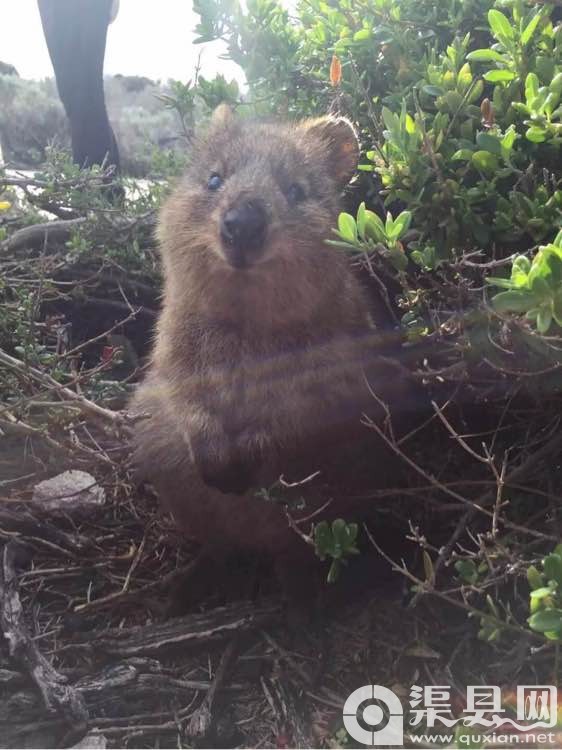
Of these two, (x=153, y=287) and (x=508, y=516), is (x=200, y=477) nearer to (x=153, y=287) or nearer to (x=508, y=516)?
(x=508, y=516)

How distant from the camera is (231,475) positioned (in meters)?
2.71

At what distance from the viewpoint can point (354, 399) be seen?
2795mm

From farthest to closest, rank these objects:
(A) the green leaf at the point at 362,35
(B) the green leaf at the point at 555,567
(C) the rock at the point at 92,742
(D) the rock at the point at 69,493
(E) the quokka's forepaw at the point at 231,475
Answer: (D) the rock at the point at 69,493
(A) the green leaf at the point at 362,35
(E) the quokka's forepaw at the point at 231,475
(C) the rock at the point at 92,742
(B) the green leaf at the point at 555,567

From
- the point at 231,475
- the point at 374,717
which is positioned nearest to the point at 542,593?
Answer: the point at 374,717

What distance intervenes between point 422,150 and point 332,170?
92 cm

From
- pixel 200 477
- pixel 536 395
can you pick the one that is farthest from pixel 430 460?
pixel 200 477

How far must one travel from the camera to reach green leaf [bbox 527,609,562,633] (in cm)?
161

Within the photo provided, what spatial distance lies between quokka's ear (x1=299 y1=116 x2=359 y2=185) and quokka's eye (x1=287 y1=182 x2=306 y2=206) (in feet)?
0.82

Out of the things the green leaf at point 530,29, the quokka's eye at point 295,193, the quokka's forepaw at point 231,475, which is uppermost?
the green leaf at point 530,29

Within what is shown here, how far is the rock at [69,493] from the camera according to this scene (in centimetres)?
323

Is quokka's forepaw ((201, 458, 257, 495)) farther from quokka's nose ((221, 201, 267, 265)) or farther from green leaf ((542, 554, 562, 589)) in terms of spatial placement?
green leaf ((542, 554, 562, 589))

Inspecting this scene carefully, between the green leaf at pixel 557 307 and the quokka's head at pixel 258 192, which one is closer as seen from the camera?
the green leaf at pixel 557 307

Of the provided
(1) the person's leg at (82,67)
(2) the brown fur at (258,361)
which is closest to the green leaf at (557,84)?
(2) the brown fur at (258,361)

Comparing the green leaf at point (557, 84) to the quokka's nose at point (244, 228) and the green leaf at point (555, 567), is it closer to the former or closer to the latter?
the quokka's nose at point (244, 228)
